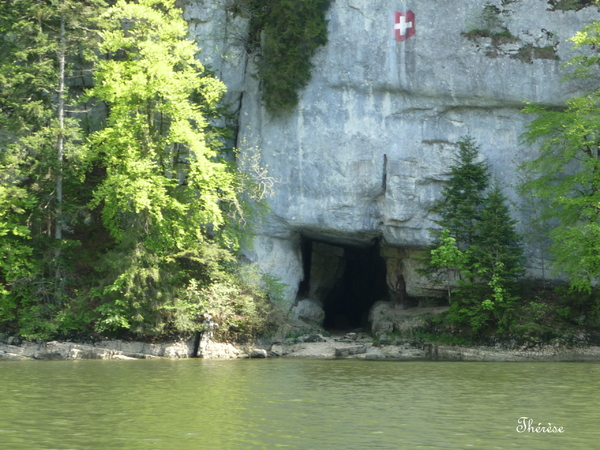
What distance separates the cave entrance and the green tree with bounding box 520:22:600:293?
7.98 meters

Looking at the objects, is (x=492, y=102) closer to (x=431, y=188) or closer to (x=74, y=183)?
(x=431, y=188)

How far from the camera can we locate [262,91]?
2883 cm

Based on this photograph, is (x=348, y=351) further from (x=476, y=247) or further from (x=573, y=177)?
(x=573, y=177)

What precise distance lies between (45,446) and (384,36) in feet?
73.4

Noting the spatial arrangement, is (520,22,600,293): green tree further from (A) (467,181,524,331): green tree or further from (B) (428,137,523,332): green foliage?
(B) (428,137,523,332): green foliage

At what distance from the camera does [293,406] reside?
43.8 feet

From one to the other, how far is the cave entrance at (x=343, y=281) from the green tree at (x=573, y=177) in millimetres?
7981

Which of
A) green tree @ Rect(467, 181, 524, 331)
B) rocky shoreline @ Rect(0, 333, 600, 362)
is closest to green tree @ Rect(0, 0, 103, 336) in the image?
rocky shoreline @ Rect(0, 333, 600, 362)

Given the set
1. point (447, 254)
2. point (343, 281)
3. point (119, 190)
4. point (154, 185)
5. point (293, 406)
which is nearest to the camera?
point (293, 406)

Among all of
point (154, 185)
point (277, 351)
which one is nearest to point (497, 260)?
point (277, 351)

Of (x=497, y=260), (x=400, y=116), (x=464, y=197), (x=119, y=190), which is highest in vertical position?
(x=400, y=116)

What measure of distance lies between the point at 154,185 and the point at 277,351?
683 centimetres

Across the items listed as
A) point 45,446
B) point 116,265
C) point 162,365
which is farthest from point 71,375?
point 45,446

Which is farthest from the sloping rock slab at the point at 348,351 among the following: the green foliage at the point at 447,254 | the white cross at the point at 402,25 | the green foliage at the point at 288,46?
A: the white cross at the point at 402,25
